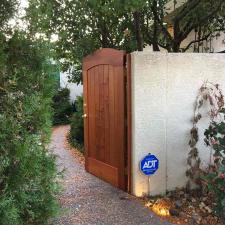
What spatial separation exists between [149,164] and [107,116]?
1.11m

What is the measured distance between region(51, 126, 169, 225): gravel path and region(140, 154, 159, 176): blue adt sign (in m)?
0.44

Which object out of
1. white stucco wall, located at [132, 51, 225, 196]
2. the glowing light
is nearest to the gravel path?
the glowing light

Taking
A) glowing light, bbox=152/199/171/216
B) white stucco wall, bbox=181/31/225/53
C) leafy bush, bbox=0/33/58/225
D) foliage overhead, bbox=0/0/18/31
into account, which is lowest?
glowing light, bbox=152/199/171/216

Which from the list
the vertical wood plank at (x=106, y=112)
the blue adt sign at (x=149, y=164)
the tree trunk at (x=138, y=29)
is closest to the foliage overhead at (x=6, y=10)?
the vertical wood plank at (x=106, y=112)

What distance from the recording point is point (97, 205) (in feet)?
16.5

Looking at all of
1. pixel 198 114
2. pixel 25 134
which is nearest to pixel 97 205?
pixel 198 114

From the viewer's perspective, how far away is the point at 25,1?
9.44 ft

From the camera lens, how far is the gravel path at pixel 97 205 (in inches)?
178

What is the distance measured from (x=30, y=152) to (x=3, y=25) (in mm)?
992

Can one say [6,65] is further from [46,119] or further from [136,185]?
[136,185]

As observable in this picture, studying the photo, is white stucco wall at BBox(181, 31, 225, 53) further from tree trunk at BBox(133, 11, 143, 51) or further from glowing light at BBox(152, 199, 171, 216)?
glowing light at BBox(152, 199, 171, 216)

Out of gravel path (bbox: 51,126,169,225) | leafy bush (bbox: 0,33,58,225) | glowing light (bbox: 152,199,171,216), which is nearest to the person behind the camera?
leafy bush (bbox: 0,33,58,225)

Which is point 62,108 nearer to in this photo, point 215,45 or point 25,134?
point 215,45

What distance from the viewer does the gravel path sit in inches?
178
